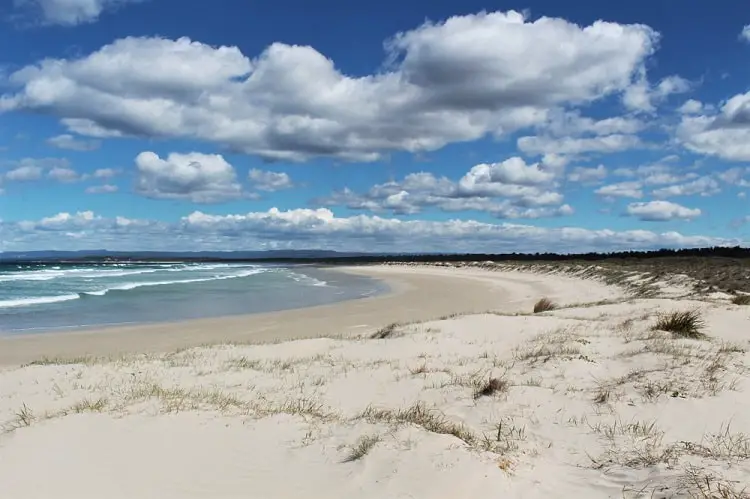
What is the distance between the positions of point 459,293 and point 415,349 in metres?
25.0

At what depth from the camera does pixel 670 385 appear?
308 inches

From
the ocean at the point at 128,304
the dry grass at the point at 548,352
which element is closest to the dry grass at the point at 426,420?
the dry grass at the point at 548,352

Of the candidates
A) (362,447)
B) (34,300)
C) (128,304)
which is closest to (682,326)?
(362,447)

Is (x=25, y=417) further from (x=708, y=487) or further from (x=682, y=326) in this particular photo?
(x=682, y=326)

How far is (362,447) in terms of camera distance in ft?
18.2

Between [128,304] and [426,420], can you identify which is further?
[128,304]

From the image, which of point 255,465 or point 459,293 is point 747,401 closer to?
point 255,465

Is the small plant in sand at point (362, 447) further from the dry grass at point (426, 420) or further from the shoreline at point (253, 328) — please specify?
the shoreline at point (253, 328)

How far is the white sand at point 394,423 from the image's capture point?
4902mm

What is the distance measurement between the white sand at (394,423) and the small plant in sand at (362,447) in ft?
0.13

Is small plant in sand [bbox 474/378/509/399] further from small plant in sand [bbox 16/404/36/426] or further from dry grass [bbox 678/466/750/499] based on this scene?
small plant in sand [bbox 16/404/36/426]

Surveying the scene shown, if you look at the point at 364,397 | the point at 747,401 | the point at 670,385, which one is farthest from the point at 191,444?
the point at 747,401

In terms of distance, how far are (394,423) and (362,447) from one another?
804 millimetres

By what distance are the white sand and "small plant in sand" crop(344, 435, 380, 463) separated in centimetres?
4
